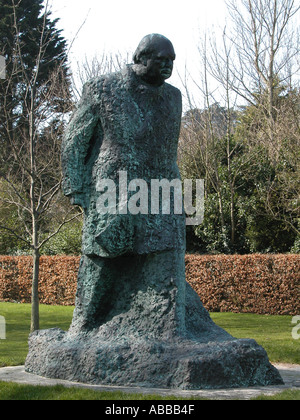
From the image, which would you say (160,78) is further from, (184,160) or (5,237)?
(5,237)

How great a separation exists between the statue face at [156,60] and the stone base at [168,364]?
2.66 m

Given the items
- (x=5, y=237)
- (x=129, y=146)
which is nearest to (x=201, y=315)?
(x=129, y=146)

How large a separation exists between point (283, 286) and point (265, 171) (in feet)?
14.4

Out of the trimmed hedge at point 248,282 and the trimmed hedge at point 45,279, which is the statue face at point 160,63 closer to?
the trimmed hedge at point 248,282

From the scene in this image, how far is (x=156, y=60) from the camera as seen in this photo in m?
5.72

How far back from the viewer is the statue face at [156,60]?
18.7ft

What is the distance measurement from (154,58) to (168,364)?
2981 mm

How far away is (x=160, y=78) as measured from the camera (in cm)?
584

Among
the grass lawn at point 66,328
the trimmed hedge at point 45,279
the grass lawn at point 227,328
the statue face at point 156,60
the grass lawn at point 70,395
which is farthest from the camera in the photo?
the trimmed hedge at point 45,279
